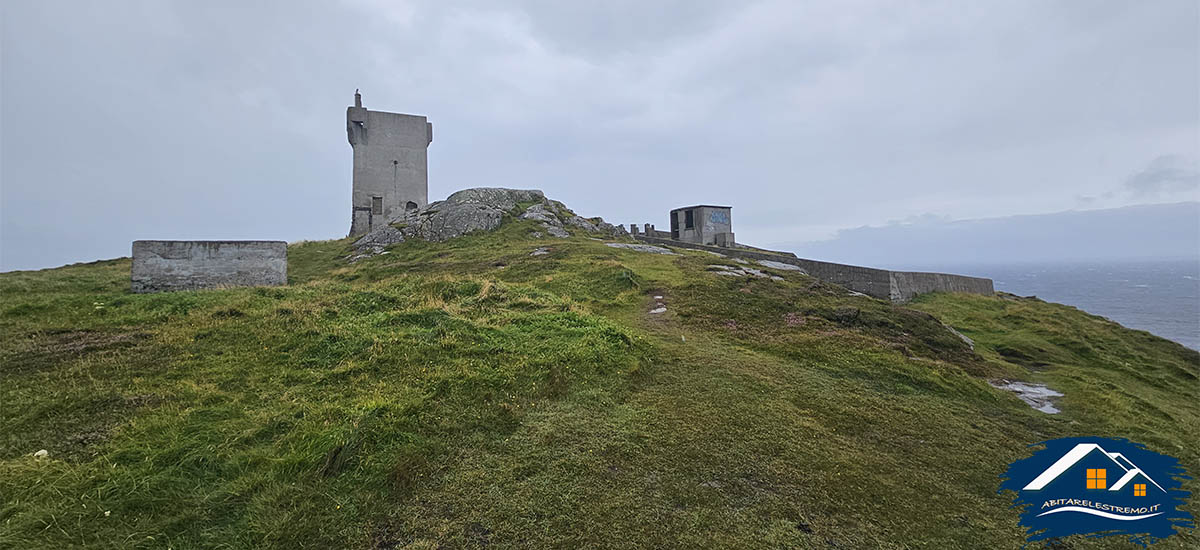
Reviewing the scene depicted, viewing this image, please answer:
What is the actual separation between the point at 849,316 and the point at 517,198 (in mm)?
31215

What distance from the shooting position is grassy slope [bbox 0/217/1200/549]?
4.12 meters

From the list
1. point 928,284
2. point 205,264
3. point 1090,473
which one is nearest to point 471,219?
point 205,264

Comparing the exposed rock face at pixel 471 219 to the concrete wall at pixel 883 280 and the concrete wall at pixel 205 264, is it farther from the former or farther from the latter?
the concrete wall at pixel 883 280

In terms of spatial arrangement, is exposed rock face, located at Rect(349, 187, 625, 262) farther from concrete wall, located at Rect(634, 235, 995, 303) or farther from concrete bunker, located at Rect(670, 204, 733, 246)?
concrete wall, located at Rect(634, 235, 995, 303)

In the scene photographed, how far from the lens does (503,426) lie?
5914mm

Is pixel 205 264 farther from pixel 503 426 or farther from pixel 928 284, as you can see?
pixel 928 284

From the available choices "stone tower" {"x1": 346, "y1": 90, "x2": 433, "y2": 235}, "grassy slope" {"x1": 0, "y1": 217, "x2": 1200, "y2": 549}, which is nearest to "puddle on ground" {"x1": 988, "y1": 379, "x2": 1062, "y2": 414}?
"grassy slope" {"x1": 0, "y1": 217, "x2": 1200, "y2": 549}

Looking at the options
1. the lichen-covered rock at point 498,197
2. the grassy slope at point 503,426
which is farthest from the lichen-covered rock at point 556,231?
the grassy slope at point 503,426

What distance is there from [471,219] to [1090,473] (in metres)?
32.3

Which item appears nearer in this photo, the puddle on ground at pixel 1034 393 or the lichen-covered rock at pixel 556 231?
the puddle on ground at pixel 1034 393

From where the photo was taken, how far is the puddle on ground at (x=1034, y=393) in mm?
8870

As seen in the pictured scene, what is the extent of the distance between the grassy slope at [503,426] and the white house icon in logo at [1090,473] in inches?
16.6

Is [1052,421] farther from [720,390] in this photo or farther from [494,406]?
[494,406]

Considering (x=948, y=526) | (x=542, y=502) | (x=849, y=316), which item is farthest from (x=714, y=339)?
(x=542, y=502)
